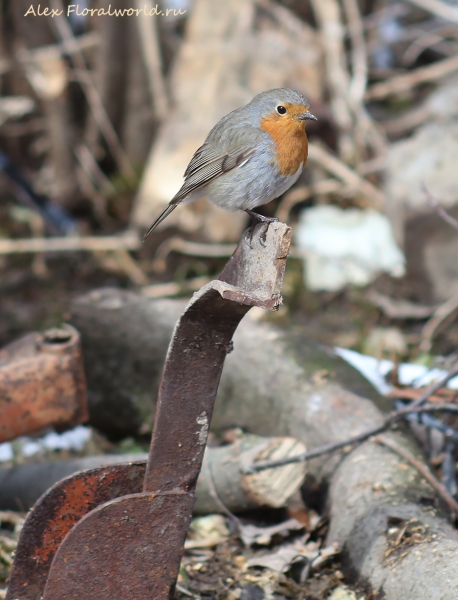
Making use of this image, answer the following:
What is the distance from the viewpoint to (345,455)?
2.57 metres

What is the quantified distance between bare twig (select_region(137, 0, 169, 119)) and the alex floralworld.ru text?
8 centimetres

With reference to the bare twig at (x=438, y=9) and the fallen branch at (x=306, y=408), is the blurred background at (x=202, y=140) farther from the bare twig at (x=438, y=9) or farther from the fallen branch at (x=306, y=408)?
the fallen branch at (x=306, y=408)

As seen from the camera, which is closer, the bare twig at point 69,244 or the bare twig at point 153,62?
the bare twig at point 69,244

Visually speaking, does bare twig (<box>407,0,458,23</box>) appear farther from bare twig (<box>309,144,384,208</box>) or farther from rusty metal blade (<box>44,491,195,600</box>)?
rusty metal blade (<box>44,491,195,600</box>)

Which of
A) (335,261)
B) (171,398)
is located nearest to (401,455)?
(171,398)

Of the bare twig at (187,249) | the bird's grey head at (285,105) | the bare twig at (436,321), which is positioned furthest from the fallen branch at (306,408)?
the bare twig at (187,249)

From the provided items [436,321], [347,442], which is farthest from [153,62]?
[347,442]

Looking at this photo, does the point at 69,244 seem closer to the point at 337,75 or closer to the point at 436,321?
the point at 337,75

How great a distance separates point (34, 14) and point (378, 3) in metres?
3.10

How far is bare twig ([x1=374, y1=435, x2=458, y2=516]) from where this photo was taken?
7.50 ft

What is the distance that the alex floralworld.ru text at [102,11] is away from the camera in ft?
18.7

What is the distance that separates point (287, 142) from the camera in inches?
101

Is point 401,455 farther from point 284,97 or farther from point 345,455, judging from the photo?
point 284,97

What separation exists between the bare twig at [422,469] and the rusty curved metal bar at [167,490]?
864 mm
